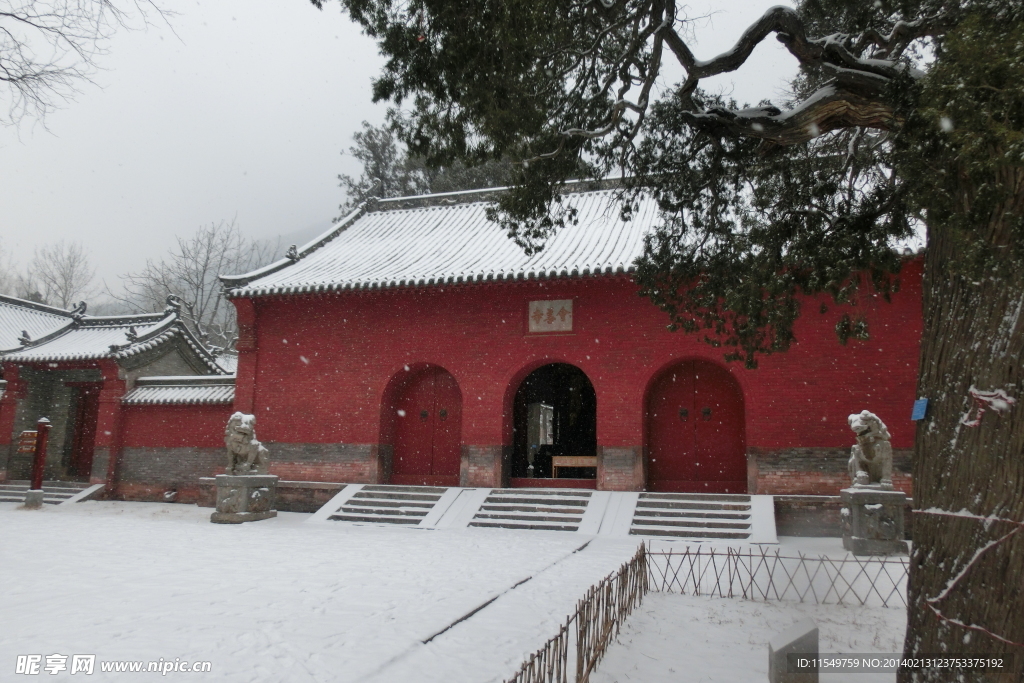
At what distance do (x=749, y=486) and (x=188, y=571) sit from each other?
8382mm

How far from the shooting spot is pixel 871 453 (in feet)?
29.8

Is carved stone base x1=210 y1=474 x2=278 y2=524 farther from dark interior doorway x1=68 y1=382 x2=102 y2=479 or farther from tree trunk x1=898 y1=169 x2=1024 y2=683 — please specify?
tree trunk x1=898 y1=169 x2=1024 y2=683

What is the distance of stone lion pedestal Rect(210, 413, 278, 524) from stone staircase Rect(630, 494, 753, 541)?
605 centimetres

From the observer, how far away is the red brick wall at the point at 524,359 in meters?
11.2

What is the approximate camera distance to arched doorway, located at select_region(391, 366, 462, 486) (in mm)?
13930

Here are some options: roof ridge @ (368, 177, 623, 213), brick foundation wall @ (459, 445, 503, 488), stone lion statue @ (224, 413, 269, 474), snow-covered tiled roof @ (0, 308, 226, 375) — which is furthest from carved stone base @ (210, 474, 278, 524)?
roof ridge @ (368, 177, 623, 213)

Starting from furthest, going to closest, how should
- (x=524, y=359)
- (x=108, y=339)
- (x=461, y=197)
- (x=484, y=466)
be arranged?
(x=461, y=197) → (x=108, y=339) → (x=524, y=359) → (x=484, y=466)

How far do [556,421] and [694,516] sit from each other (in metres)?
5.75

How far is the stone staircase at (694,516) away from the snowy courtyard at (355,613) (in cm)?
135

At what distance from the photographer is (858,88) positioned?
401cm

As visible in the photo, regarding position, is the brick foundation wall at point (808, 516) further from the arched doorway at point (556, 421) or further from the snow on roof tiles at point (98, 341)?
the snow on roof tiles at point (98, 341)

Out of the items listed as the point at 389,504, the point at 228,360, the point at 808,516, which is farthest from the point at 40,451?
the point at 808,516

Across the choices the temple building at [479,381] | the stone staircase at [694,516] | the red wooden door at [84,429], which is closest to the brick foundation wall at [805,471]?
the temple building at [479,381]

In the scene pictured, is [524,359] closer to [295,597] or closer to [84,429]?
[295,597]
